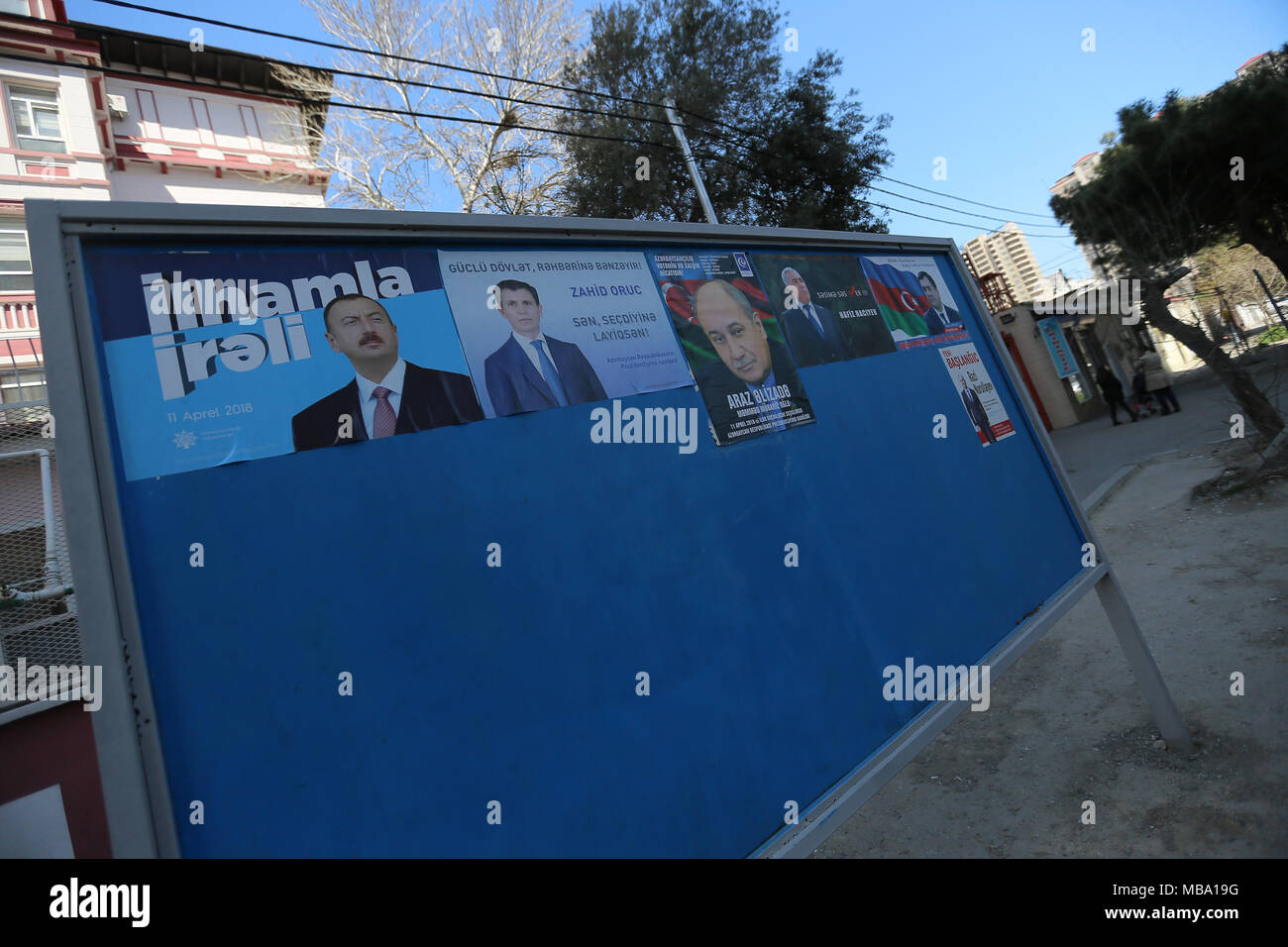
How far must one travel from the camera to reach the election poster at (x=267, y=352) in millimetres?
1394

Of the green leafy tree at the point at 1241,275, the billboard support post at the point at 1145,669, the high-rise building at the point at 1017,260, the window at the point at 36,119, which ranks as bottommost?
the billboard support post at the point at 1145,669

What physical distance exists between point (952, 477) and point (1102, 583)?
1.32m

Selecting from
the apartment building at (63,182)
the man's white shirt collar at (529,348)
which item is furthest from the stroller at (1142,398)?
the man's white shirt collar at (529,348)

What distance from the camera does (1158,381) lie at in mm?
15023

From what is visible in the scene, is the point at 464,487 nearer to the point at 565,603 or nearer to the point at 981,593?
the point at 565,603

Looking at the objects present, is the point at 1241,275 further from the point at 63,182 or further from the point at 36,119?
the point at 36,119

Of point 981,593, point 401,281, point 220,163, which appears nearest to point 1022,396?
point 981,593

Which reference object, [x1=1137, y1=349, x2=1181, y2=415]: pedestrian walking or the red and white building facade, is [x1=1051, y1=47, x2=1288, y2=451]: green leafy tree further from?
the red and white building facade

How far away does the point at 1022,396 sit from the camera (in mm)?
3693

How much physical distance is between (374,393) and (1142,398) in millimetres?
19041

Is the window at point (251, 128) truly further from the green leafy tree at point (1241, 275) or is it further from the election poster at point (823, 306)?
the green leafy tree at point (1241, 275)

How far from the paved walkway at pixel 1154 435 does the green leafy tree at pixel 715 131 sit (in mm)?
6641

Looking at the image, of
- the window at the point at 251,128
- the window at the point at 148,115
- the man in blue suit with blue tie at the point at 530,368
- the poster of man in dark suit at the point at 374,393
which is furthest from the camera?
the window at the point at 251,128

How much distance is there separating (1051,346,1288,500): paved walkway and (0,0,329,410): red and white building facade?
17496 millimetres
